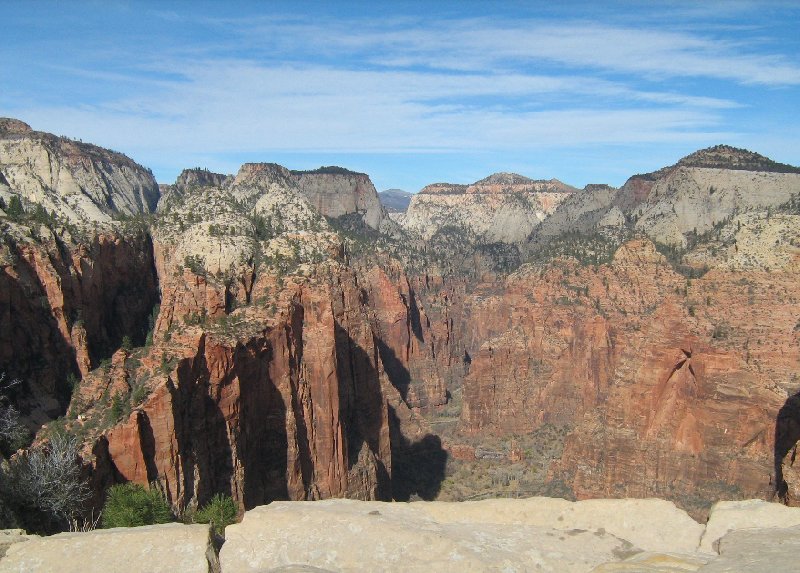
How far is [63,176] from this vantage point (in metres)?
99.1

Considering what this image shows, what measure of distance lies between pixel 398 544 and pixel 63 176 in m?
101

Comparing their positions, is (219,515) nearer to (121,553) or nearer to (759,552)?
(121,553)

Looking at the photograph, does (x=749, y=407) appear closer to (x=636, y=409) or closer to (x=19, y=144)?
(x=636, y=409)

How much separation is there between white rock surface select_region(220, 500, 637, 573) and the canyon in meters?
19.9

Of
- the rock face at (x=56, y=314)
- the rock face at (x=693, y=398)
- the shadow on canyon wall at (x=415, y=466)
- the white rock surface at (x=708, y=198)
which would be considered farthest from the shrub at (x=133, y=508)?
the white rock surface at (x=708, y=198)

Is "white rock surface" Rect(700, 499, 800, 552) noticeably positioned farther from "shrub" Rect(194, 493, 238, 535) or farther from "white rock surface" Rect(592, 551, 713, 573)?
"shrub" Rect(194, 493, 238, 535)

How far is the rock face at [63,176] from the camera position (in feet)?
277

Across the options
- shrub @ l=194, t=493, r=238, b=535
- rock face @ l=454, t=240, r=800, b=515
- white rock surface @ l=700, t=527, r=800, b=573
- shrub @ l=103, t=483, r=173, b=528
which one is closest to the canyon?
rock face @ l=454, t=240, r=800, b=515

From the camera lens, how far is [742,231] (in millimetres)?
71938

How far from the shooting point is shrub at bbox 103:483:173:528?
27.4m

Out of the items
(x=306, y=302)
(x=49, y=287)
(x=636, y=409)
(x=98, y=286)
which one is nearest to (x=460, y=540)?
(x=306, y=302)

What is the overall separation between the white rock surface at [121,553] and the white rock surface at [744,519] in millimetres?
8644

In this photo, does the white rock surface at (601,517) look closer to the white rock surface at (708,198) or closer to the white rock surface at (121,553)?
the white rock surface at (121,553)

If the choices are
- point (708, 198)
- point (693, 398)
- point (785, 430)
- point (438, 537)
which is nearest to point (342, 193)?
point (708, 198)
